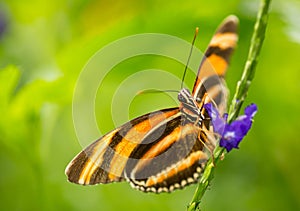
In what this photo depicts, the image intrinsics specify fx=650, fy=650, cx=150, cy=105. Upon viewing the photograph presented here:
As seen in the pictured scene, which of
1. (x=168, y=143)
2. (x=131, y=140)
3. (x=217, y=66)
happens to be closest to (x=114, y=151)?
(x=131, y=140)

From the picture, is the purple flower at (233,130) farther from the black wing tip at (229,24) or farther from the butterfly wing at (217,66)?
the black wing tip at (229,24)

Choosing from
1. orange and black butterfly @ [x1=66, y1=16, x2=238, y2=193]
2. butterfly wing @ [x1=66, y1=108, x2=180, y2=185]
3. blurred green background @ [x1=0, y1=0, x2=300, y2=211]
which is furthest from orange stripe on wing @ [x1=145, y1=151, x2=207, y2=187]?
blurred green background @ [x1=0, y1=0, x2=300, y2=211]

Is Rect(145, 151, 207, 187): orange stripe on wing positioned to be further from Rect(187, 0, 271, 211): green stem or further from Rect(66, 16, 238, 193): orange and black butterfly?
Rect(187, 0, 271, 211): green stem

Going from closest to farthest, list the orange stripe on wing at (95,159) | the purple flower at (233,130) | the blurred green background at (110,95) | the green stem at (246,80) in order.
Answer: the green stem at (246,80) < the purple flower at (233,130) < the orange stripe on wing at (95,159) < the blurred green background at (110,95)

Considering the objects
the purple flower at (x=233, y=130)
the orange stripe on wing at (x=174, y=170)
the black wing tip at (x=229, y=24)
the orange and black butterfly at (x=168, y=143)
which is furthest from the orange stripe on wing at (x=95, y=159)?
the black wing tip at (x=229, y=24)

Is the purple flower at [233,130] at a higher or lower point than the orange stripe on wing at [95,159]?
lower

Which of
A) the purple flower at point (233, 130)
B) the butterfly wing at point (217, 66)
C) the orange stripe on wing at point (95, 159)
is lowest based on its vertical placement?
the purple flower at point (233, 130)
